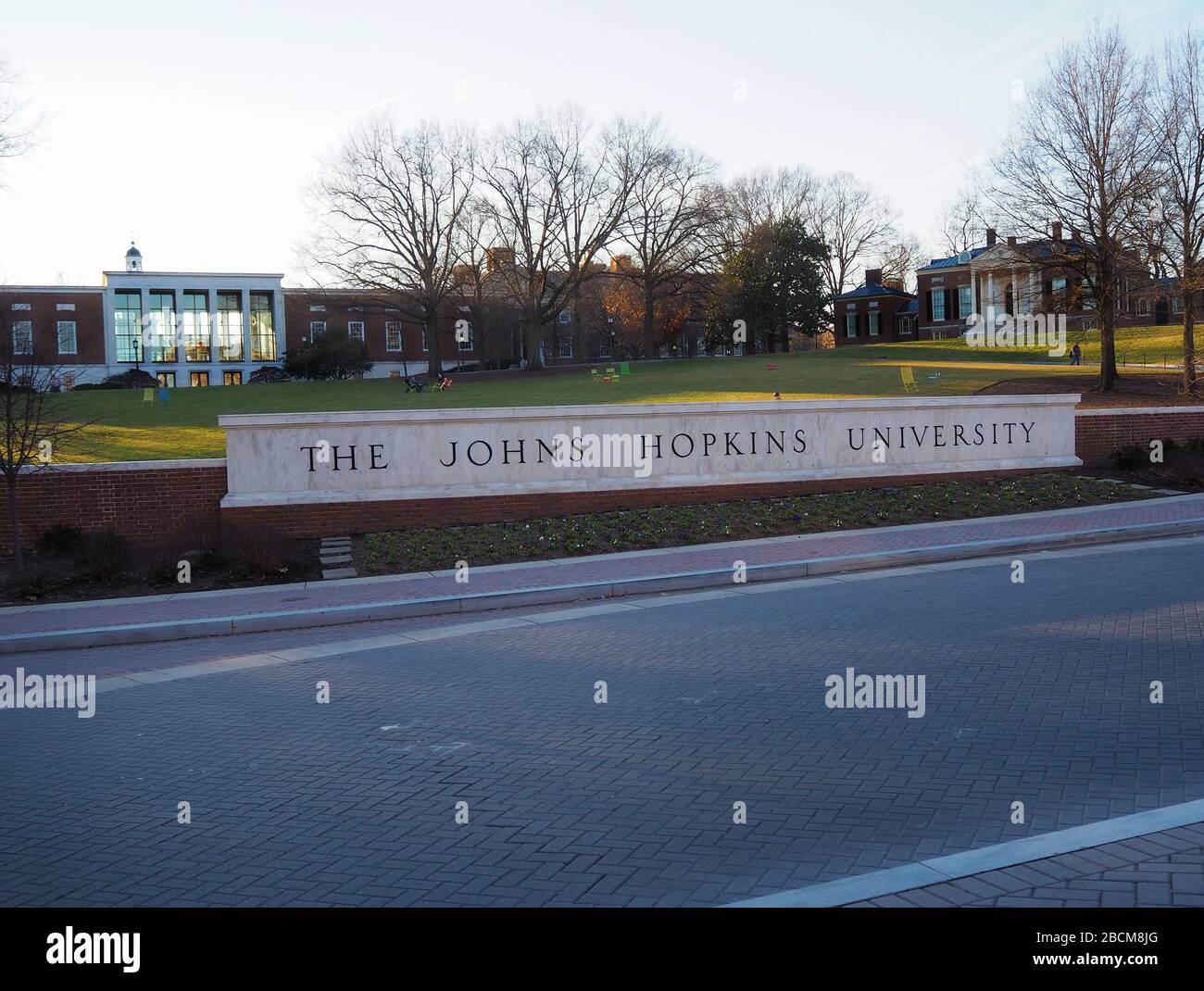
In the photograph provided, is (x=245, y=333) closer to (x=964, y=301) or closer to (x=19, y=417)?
(x=964, y=301)

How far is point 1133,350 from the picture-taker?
2162 inches

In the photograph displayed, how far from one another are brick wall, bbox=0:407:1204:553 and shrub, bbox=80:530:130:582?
1156mm

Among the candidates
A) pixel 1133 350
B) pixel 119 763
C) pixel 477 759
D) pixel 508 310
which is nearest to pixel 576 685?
pixel 477 759

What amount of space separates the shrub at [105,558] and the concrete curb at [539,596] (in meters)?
3.13

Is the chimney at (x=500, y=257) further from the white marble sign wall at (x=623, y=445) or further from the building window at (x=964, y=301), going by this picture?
the white marble sign wall at (x=623, y=445)

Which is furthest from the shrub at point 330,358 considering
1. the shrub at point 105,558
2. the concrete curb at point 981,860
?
the concrete curb at point 981,860

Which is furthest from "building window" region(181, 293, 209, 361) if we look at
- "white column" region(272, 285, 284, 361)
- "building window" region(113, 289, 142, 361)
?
"white column" region(272, 285, 284, 361)

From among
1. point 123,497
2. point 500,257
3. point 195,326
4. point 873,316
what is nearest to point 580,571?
point 123,497

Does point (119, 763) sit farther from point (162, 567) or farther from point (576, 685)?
point (162, 567)

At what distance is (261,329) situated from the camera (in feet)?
275

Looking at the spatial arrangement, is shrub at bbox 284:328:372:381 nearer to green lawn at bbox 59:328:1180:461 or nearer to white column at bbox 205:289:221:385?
green lawn at bbox 59:328:1180:461

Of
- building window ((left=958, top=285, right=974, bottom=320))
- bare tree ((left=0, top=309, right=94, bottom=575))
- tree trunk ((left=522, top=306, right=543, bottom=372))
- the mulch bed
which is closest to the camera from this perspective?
bare tree ((left=0, top=309, right=94, bottom=575))

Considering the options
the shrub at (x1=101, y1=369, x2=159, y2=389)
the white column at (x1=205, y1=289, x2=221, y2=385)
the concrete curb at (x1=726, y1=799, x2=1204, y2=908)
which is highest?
the white column at (x1=205, y1=289, x2=221, y2=385)

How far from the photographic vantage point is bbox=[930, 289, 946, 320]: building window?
7744 cm
